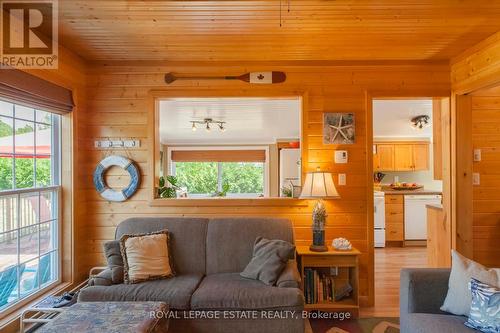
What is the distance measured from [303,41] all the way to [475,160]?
2250 mm

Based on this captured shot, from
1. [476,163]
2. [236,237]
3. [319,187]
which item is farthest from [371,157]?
[236,237]

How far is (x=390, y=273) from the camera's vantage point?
4035mm

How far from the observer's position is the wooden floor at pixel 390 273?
9.84 ft

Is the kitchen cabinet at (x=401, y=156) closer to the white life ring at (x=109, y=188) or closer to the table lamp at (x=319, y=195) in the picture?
the table lamp at (x=319, y=195)

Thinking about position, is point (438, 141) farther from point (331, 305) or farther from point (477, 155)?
point (331, 305)

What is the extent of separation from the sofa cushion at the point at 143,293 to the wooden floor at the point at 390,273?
1.75 meters

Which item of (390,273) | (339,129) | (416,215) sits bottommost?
(390,273)

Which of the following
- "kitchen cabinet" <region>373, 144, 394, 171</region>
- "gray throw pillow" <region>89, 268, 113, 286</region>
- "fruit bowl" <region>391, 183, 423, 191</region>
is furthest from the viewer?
"kitchen cabinet" <region>373, 144, 394, 171</region>

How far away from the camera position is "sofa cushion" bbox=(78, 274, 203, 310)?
2.27 meters

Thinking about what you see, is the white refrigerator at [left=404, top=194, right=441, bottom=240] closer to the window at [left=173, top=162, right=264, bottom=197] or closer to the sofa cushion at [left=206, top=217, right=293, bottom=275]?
the window at [left=173, top=162, right=264, bottom=197]

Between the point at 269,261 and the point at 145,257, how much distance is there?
3.46ft

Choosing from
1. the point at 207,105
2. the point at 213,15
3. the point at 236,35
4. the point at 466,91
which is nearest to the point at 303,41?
the point at 236,35

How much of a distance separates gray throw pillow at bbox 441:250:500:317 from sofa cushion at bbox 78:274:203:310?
178cm

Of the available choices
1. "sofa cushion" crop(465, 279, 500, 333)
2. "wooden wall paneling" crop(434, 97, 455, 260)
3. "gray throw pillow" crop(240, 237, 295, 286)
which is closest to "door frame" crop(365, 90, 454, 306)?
"wooden wall paneling" crop(434, 97, 455, 260)
